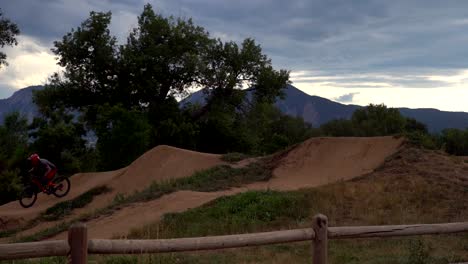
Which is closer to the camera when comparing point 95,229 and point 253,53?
point 95,229

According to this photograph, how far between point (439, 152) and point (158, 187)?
997 cm

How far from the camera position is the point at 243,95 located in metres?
35.8

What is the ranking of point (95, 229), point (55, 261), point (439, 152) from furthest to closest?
point (439, 152) < point (95, 229) < point (55, 261)

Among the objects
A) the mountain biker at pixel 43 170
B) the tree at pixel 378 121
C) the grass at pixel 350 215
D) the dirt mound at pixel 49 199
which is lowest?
the dirt mound at pixel 49 199

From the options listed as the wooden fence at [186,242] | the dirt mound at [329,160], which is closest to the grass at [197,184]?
the dirt mound at [329,160]

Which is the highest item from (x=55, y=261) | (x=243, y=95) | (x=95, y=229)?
(x=243, y=95)

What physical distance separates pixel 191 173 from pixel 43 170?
6.11 meters

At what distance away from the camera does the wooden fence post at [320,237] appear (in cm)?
551

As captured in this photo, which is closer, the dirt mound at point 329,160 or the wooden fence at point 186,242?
the wooden fence at point 186,242

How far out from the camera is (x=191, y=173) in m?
21.8

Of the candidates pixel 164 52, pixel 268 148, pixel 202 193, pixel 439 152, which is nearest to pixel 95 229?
pixel 202 193

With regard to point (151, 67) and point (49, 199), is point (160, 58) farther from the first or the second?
point (49, 199)

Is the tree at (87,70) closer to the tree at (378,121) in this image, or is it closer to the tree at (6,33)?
the tree at (6,33)

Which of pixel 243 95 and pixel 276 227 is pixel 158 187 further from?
pixel 243 95
